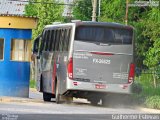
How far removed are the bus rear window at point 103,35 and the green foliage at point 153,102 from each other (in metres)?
Result: 2.54

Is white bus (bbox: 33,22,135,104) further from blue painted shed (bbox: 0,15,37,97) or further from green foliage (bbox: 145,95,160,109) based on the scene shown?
blue painted shed (bbox: 0,15,37,97)

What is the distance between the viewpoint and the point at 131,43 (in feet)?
98.5

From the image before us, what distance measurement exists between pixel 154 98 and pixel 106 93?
2.29 metres

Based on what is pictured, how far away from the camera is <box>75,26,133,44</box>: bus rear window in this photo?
29.4 m

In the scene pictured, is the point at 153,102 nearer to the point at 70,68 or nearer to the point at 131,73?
the point at 131,73

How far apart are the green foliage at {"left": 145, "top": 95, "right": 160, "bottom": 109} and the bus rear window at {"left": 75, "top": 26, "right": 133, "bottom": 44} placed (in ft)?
8.33

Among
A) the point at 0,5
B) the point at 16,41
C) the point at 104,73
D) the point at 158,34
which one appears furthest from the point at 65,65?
the point at 0,5

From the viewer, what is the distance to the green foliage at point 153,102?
3000 cm

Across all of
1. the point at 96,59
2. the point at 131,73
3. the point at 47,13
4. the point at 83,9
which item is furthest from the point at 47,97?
the point at 83,9

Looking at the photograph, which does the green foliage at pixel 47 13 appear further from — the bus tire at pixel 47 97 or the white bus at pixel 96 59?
the white bus at pixel 96 59

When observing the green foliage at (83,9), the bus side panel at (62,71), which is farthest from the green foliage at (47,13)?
the bus side panel at (62,71)

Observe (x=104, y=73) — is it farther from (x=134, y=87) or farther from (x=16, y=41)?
(x=16, y=41)

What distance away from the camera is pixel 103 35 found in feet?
97.3

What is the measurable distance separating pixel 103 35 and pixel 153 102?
11.0 ft
